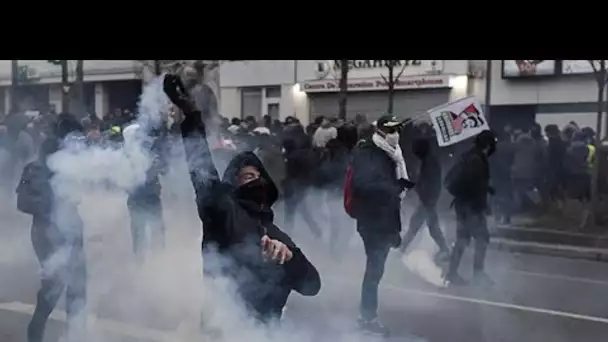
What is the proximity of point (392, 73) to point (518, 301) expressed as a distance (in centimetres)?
121

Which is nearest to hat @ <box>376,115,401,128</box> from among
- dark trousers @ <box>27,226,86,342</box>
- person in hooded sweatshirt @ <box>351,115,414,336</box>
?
person in hooded sweatshirt @ <box>351,115,414,336</box>

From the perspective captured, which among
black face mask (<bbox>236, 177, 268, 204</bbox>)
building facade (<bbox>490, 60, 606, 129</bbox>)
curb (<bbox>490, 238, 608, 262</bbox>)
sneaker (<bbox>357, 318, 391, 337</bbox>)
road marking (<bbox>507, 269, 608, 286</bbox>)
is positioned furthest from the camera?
road marking (<bbox>507, 269, 608, 286</bbox>)

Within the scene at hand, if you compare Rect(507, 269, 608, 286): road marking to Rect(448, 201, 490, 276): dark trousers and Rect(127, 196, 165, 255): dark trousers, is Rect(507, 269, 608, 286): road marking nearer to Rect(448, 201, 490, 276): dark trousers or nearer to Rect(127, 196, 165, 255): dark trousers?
Rect(448, 201, 490, 276): dark trousers

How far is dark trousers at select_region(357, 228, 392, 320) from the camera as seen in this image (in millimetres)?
3080

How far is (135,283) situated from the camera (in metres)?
2.87

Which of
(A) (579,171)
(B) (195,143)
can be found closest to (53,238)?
(B) (195,143)

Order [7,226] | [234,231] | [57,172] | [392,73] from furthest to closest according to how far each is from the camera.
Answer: [7,226] < [57,172] < [392,73] < [234,231]

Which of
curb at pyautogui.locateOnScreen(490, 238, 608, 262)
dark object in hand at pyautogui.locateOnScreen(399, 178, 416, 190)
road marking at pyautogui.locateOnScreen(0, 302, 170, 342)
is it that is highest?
dark object in hand at pyautogui.locateOnScreen(399, 178, 416, 190)

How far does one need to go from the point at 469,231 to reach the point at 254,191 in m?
1.23

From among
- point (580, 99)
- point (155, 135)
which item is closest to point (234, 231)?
point (155, 135)

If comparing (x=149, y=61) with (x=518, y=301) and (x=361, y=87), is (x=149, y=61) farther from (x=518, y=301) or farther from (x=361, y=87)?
(x=518, y=301)

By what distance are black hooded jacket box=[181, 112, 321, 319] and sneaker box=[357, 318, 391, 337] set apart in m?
0.53

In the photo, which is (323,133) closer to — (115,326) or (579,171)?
(115,326)

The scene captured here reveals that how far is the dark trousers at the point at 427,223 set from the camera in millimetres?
3109
